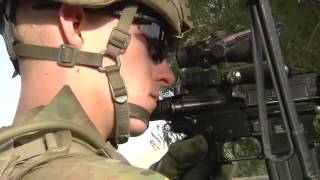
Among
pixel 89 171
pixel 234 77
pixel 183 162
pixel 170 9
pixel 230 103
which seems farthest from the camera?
pixel 230 103

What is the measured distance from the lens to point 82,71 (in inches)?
69.9

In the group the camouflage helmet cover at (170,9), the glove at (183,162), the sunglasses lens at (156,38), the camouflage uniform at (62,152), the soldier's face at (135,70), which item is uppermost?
the camouflage helmet cover at (170,9)

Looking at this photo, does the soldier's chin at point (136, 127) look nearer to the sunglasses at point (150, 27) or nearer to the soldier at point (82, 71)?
the soldier at point (82, 71)

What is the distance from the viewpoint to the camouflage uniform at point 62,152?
1.35 m

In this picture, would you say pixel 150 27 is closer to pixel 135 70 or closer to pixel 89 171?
pixel 135 70

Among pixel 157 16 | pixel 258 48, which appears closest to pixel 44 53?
pixel 157 16

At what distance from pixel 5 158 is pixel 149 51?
0.68 m

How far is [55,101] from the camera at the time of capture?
1625mm

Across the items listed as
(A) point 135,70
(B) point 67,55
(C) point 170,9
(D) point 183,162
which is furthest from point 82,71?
(D) point 183,162

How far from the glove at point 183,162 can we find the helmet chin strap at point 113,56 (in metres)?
0.97

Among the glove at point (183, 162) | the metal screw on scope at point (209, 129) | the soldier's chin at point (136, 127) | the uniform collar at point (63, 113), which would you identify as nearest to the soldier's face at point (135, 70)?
the soldier's chin at point (136, 127)

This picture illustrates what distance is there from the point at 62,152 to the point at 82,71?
0.39 meters

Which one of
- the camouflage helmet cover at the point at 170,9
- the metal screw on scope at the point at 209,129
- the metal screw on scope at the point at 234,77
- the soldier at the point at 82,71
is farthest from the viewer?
the metal screw on scope at the point at 209,129

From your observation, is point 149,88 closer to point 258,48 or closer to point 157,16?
point 157,16
